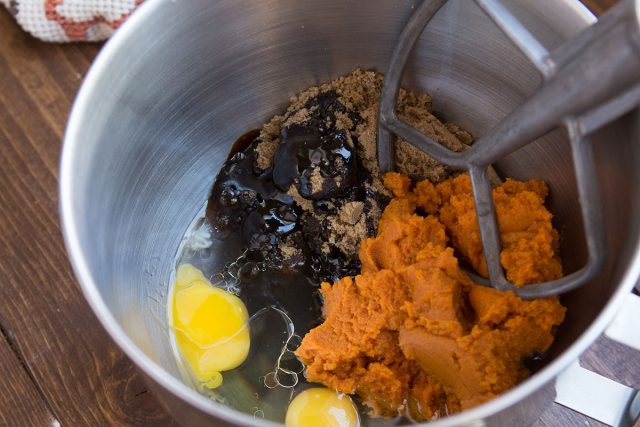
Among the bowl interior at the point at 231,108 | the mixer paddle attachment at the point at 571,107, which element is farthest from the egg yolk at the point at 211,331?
the mixer paddle attachment at the point at 571,107

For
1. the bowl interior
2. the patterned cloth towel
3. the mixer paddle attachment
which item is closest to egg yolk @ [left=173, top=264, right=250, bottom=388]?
the bowl interior

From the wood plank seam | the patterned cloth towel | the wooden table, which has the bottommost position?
the wood plank seam

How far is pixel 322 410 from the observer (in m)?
0.89

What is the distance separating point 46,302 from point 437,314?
1.91 ft

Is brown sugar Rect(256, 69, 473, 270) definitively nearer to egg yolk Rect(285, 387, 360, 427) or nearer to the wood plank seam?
egg yolk Rect(285, 387, 360, 427)

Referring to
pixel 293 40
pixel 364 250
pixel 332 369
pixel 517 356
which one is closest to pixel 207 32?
pixel 293 40

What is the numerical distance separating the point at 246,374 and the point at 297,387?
0.08 metres

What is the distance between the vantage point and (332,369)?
86cm

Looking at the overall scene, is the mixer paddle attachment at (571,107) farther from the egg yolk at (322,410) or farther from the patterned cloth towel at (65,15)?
the patterned cloth towel at (65,15)

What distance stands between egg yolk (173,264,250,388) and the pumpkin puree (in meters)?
0.13

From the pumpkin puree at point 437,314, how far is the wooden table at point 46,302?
171 mm

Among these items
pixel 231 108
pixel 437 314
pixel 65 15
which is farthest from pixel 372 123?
pixel 65 15

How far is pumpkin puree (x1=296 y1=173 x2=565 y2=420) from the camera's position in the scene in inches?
30.8

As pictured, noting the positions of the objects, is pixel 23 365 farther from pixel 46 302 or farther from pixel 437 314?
pixel 437 314
